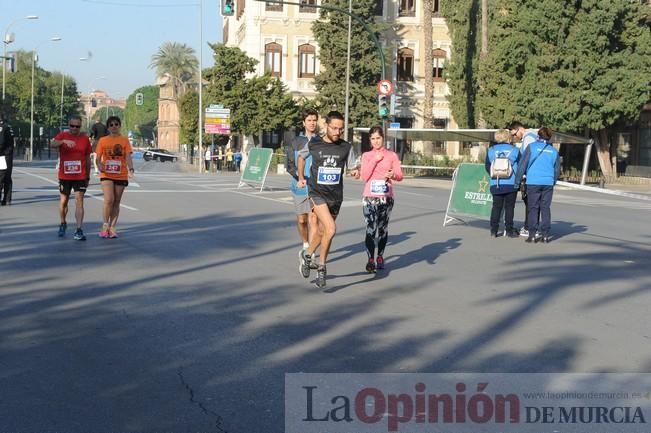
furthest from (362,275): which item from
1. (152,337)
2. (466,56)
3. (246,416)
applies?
(466,56)

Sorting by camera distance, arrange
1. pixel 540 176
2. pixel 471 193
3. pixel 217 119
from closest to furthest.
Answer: pixel 540 176 < pixel 471 193 < pixel 217 119

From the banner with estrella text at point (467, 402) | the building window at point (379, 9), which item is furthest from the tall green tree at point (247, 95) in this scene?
the banner with estrella text at point (467, 402)

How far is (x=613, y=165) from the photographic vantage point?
4378 centimetres

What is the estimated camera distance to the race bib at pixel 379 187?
33.2 feet

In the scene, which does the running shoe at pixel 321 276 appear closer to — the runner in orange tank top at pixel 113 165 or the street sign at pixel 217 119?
the runner in orange tank top at pixel 113 165

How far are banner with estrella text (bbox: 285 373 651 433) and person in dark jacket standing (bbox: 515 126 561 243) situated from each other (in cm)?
804

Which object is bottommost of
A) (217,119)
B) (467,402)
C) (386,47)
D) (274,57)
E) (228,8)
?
(467,402)

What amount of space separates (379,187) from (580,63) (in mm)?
32596

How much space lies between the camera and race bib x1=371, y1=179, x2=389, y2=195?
10.1m

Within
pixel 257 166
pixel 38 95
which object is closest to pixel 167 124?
pixel 38 95

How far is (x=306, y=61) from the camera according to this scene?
55.2 metres

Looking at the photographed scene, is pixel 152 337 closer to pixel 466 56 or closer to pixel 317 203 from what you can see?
pixel 317 203

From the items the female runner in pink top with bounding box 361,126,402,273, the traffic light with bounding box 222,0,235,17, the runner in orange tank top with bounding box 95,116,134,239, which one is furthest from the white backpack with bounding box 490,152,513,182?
the traffic light with bounding box 222,0,235,17

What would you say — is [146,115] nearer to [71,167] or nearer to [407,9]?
[407,9]
